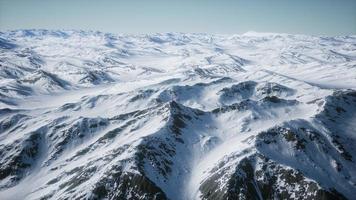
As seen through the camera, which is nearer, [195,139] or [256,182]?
[256,182]

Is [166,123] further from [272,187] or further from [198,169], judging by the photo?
[272,187]

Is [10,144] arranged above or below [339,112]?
below

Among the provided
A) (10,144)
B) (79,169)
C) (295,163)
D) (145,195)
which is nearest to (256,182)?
(295,163)

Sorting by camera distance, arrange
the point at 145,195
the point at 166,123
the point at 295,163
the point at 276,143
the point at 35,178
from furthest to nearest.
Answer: the point at 166,123 → the point at 35,178 → the point at 276,143 → the point at 295,163 → the point at 145,195

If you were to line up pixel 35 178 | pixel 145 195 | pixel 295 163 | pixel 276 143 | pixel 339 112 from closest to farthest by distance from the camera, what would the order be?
pixel 145 195 < pixel 295 163 < pixel 276 143 < pixel 35 178 < pixel 339 112

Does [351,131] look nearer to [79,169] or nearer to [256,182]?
[256,182]

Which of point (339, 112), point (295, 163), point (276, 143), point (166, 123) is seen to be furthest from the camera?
point (339, 112)

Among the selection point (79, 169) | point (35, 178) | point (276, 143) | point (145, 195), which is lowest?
point (35, 178)

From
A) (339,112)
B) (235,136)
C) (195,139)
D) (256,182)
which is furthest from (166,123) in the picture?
(339,112)

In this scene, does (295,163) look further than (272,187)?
Yes
